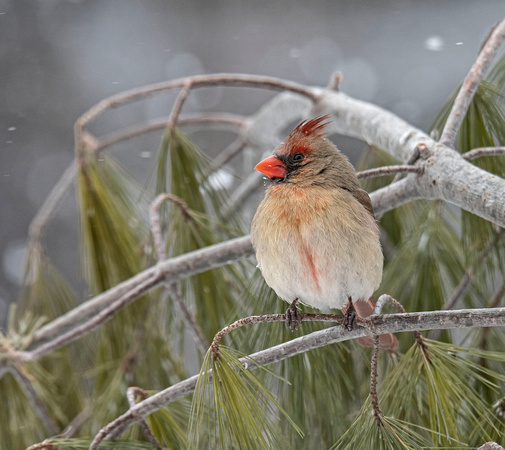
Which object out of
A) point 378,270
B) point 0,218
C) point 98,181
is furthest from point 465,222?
point 0,218

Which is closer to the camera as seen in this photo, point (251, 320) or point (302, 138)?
point (251, 320)

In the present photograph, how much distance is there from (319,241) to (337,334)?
0.56 feet

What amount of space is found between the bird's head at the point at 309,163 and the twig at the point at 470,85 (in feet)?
0.76

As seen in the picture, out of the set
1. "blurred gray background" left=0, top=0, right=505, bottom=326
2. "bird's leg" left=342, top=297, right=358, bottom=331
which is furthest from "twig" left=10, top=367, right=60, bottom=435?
→ "blurred gray background" left=0, top=0, right=505, bottom=326

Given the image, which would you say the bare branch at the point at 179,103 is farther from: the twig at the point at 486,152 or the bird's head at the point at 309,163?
the twig at the point at 486,152

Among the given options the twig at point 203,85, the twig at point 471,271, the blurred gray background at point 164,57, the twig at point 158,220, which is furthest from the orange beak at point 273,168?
the blurred gray background at point 164,57

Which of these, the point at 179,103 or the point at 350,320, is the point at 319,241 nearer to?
the point at 350,320

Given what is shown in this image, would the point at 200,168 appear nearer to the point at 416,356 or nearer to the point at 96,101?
the point at 416,356

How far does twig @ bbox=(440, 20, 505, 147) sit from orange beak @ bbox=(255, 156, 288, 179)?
1.09 feet

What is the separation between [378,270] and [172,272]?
1.79 ft

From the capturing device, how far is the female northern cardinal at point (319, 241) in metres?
1.06

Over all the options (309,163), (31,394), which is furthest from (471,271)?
(31,394)

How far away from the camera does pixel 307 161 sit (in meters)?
1.19

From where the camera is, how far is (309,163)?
119 cm
